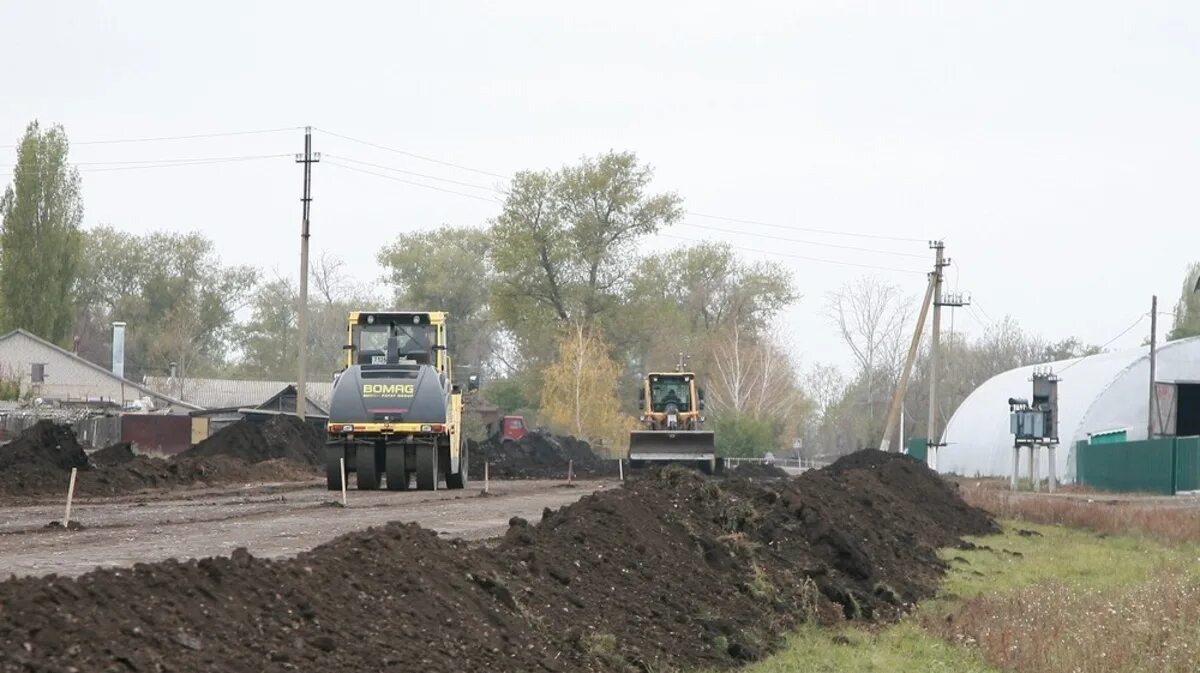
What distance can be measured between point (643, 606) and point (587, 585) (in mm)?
557

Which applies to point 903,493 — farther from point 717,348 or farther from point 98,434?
point 717,348

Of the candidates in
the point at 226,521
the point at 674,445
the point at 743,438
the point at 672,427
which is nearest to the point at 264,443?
the point at 674,445

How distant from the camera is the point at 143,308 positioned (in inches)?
4146

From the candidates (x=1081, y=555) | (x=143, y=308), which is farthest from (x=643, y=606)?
(x=143, y=308)

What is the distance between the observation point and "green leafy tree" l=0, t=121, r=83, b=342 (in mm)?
79438

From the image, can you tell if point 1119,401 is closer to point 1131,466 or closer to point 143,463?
point 1131,466

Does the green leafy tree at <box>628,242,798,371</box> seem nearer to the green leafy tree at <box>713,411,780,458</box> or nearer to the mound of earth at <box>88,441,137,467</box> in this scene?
the green leafy tree at <box>713,411,780,458</box>

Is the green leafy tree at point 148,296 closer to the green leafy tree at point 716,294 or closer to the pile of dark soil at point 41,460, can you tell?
the green leafy tree at point 716,294

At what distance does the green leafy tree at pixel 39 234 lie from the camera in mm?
79438

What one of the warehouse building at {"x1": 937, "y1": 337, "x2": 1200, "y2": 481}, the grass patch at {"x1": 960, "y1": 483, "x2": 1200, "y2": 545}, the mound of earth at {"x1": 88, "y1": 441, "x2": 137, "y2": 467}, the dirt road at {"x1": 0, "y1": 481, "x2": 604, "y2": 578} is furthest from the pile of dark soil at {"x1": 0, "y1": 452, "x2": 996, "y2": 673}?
the warehouse building at {"x1": 937, "y1": 337, "x2": 1200, "y2": 481}

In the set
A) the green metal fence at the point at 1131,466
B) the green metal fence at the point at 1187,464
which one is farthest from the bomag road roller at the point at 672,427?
the green metal fence at the point at 1187,464

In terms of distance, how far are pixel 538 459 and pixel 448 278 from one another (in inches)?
1726

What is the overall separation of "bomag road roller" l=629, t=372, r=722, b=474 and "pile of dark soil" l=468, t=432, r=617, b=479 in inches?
105

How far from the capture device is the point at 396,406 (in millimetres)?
30469
